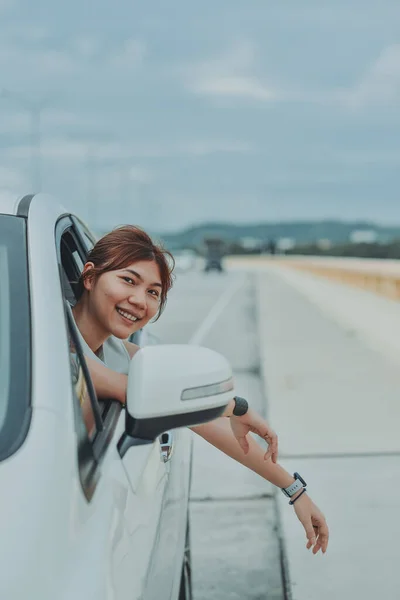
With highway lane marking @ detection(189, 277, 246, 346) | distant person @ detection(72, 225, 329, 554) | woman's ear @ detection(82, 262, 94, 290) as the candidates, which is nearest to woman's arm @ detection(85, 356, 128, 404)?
distant person @ detection(72, 225, 329, 554)

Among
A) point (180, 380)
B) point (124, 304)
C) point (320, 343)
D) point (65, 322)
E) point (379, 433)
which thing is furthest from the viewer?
point (320, 343)

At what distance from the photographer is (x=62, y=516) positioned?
2.06 meters

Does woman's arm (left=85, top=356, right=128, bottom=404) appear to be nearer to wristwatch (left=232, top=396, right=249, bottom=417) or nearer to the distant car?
wristwatch (left=232, top=396, right=249, bottom=417)

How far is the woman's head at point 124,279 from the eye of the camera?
324cm

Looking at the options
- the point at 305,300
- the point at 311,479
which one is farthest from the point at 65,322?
the point at 305,300

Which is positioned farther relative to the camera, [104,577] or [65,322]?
[65,322]

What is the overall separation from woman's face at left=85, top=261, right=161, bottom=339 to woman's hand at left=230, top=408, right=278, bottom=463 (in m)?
0.48

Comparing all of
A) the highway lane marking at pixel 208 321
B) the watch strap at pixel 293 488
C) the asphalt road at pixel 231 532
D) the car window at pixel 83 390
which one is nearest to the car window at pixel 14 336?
the car window at pixel 83 390

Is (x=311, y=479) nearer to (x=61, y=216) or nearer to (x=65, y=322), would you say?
(x=61, y=216)

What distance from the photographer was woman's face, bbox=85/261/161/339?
323 cm

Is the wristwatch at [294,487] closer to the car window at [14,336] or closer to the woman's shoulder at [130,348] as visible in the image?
the woman's shoulder at [130,348]

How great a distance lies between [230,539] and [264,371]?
25.9 feet

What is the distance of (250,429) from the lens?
3.52 metres

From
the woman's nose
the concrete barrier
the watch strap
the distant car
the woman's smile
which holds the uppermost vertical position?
the woman's nose
